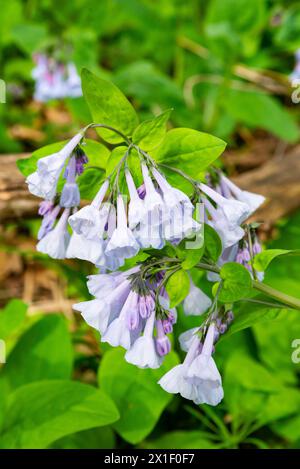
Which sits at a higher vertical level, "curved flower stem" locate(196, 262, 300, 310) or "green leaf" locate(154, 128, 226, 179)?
"green leaf" locate(154, 128, 226, 179)

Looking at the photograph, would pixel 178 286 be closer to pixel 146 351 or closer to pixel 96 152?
pixel 146 351

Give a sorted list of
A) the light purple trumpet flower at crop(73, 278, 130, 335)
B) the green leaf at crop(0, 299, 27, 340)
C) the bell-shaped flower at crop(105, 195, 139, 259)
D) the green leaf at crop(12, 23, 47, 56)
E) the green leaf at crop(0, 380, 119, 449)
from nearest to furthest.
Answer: the bell-shaped flower at crop(105, 195, 139, 259), the light purple trumpet flower at crop(73, 278, 130, 335), the green leaf at crop(0, 380, 119, 449), the green leaf at crop(0, 299, 27, 340), the green leaf at crop(12, 23, 47, 56)

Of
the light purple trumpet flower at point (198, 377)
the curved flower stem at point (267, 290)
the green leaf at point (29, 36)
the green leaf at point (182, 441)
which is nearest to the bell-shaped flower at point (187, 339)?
the light purple trumpet flower at point (198, 377)

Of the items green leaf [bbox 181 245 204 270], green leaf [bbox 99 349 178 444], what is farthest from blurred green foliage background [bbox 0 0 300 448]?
green leaf [bbox 181 245 204 270]

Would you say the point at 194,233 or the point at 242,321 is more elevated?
the point at 194,233

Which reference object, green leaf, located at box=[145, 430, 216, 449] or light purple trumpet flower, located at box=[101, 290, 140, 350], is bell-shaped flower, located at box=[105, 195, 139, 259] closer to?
light purple trumpet flower, located at box=[101, 290, 140, 350]

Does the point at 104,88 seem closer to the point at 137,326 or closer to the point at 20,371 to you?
the point at 137,326

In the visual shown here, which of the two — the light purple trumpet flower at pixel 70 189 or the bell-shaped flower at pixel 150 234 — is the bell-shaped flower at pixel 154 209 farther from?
the light purple trumpet flower at pixel 70 189
